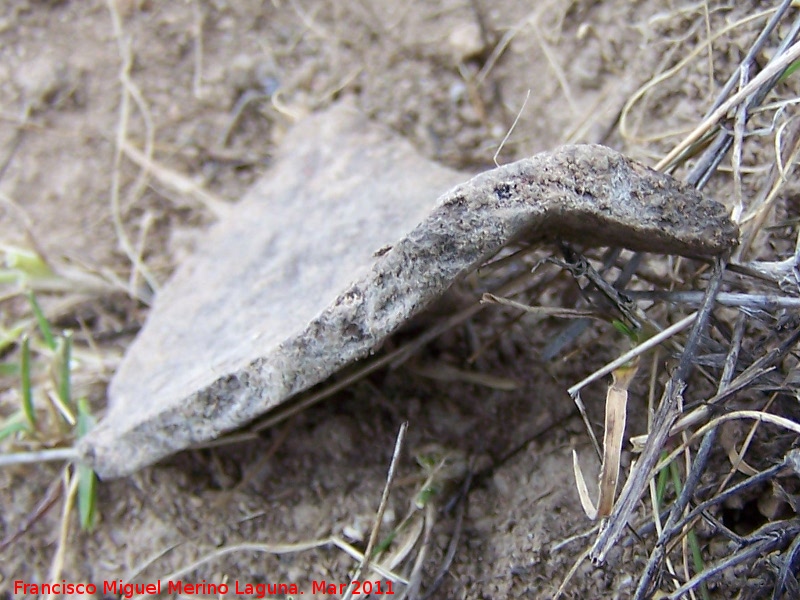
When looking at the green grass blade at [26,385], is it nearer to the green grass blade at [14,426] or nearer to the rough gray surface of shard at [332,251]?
the green grass blade at [14,426]

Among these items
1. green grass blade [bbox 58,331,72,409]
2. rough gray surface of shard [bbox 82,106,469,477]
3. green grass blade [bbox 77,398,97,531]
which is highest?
rough gray surface of shard [bbox 82,106,469,477]

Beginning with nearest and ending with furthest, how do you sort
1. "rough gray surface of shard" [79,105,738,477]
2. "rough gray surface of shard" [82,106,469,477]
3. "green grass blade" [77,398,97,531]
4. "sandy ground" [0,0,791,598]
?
1. "rough gray surface of shard" [79,105,738,477]
2. "rough gray surface of shard" [82,106,469,477]
3. "sandy ground" [0,0,791,598]
4. "green grass blade" [77,398,97,531]

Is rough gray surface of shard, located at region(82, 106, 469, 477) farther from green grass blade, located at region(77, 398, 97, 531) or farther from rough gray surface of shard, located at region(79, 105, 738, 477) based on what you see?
green grass blade, located at region(77, 398, 97, 531)

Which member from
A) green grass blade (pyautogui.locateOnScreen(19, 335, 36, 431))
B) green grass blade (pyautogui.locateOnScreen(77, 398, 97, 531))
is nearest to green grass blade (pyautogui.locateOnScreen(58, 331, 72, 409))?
green grass blade (pyautogui.locateOnScreen(19, 335, 36, 431))

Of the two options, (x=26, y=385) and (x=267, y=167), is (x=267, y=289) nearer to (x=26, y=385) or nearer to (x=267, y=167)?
(x=26, y=385)

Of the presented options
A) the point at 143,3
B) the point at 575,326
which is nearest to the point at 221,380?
the point at 575,326

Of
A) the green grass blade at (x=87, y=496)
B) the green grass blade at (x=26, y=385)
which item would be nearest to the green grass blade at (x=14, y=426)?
the green grass blade at (x=26, y=385)
